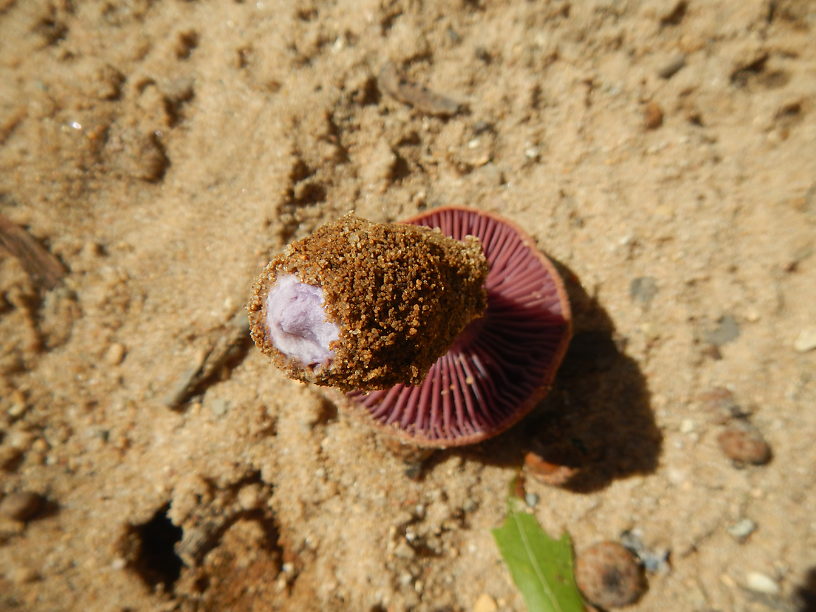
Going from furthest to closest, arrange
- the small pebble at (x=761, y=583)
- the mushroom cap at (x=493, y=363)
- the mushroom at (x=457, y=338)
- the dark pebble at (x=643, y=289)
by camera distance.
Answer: the dark pebble at (x=643, y=289) → the mushroom cap at (x=493, y=363) → the small pebble at (x=761, y=583) → the mushroom at (x=457, y=338)

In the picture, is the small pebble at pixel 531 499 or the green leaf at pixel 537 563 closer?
the green leaf at pixel 537 563

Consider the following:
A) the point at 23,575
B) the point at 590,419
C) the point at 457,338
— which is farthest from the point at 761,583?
the point at 23,575

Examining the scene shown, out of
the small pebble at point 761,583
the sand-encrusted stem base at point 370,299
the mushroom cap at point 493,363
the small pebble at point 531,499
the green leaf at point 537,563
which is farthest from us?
the small pebble at point 531,499

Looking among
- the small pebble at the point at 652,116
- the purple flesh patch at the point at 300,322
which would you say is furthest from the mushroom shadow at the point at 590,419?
the purple flesh patch at the point at 300,322

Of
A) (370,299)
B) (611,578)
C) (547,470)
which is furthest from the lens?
(547,470)

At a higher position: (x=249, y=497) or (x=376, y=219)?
(x=376, y=219)

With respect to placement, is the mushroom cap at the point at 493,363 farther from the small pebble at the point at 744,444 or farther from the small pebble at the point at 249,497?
the small pebble at the point at 744,444

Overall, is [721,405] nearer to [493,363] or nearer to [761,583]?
[761,583]
